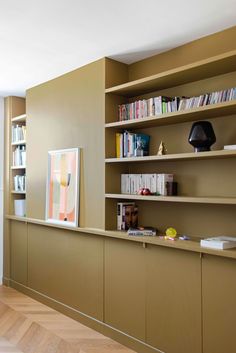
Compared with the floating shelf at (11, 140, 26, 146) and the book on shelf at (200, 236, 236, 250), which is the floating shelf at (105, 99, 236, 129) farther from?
the floating shelf at (11, 140, 26, 146)

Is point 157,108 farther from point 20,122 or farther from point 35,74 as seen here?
point 20,122

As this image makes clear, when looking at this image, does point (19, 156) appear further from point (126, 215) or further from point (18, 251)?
point (126, 215)

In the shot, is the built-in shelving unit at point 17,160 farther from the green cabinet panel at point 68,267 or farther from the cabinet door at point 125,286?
the cabinet door at point 125,286

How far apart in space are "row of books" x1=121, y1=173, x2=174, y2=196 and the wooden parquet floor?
129 cm

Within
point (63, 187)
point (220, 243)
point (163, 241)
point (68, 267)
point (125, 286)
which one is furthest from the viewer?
point (63, 187)

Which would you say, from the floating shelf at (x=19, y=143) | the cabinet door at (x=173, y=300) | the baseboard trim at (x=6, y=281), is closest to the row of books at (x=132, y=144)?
the cabinet door at (x=173, y=300)

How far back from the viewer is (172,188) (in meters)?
2.94

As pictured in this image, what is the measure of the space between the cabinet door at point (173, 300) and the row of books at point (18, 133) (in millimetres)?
2518

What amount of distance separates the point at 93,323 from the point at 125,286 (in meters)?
0.56

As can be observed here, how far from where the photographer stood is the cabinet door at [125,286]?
9.50ft

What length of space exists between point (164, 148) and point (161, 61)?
764mm

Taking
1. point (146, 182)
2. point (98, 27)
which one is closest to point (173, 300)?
point (146, 182)

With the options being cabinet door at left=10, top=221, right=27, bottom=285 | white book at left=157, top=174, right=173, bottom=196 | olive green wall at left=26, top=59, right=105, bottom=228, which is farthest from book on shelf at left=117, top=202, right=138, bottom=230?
cabinet door at left=10, top=221, right=27, bottom=285

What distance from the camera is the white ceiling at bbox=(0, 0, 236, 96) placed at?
2.31m
